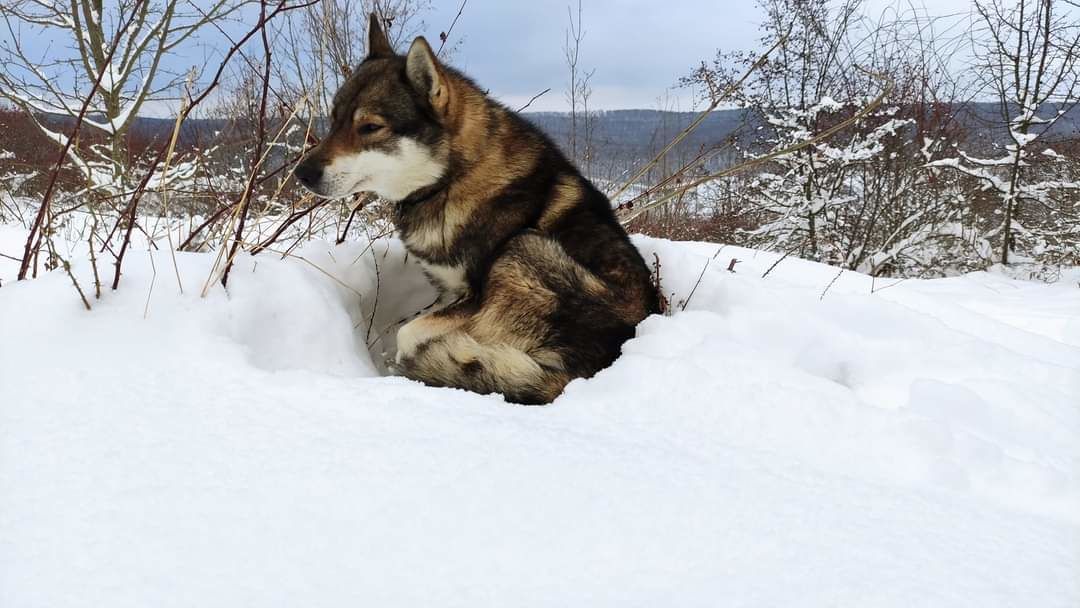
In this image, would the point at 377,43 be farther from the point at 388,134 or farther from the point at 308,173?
the point at 308,173

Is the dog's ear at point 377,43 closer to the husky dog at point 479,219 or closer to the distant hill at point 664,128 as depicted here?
the husky dog at point 479,219

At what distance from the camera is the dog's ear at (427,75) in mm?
2486

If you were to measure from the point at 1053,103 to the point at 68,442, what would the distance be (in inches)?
567

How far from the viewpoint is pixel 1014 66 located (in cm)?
1051

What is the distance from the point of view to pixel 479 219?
2625 millimetres

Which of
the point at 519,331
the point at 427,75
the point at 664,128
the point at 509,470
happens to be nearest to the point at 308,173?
the point at 427,75

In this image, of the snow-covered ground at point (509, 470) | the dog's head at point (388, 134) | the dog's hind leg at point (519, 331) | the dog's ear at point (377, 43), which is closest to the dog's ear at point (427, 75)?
the dog's head at point (388, 134)

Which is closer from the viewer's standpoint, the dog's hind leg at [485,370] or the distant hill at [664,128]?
the dog's hind leg at [485,370]

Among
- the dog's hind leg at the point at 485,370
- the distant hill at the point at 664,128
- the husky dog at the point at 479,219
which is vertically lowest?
the dog's hind leg at the point at 485,370

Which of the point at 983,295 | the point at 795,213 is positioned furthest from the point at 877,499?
the point at 795,213

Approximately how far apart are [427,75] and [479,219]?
0.67 meters

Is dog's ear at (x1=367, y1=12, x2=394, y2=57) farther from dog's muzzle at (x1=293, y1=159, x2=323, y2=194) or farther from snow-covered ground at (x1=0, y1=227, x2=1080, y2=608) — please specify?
snow-covered ground at (x1=0, y1=227, x2=1080, y2=608)

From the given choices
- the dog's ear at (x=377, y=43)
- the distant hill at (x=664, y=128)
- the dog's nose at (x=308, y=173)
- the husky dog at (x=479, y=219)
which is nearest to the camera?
the husky dog at (x=479, y=219)

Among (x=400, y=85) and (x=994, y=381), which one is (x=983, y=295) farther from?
(x=400, y=85)
